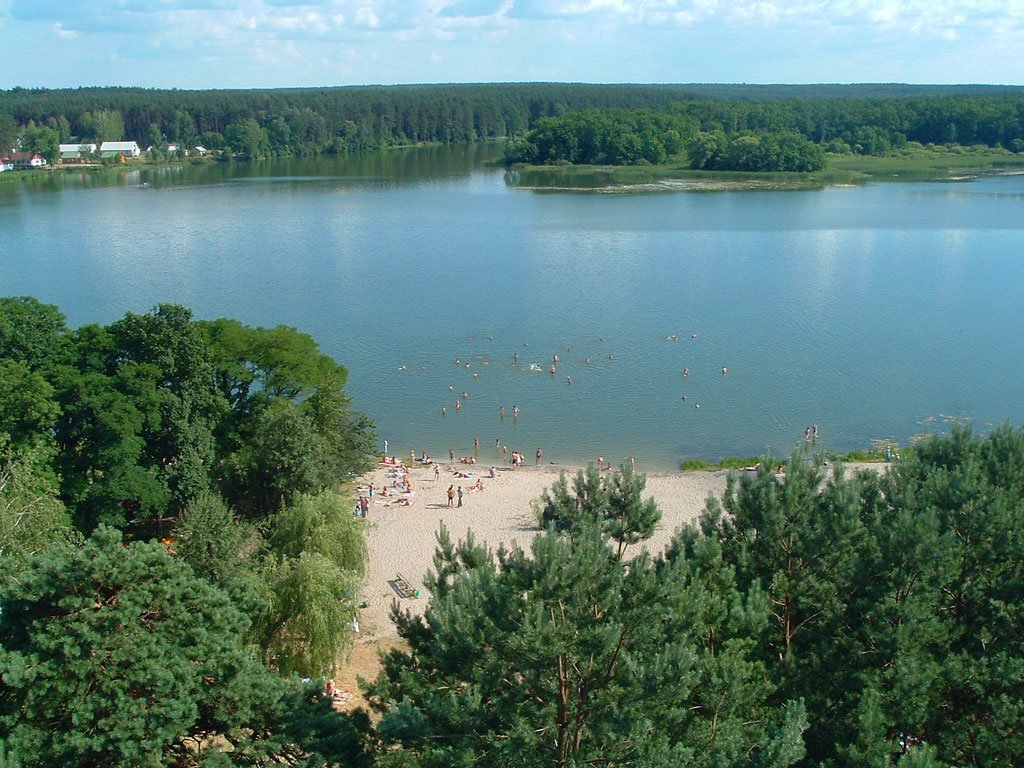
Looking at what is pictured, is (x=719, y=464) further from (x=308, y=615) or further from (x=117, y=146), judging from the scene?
(x=117, y=146)

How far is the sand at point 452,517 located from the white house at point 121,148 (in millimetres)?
93344

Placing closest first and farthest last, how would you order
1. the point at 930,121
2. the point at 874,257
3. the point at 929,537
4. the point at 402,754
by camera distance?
the point at 402,754 → the point at 929,537 → the point at 874,257 → the point at 930,121

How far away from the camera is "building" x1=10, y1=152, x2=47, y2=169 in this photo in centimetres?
9550

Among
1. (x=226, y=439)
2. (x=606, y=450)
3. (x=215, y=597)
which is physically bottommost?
(x=606, y=450)

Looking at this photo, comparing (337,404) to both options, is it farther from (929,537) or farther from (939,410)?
(939,410)

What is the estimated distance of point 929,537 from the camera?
9.30m

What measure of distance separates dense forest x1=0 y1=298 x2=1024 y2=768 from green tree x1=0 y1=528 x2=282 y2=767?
0.02 m

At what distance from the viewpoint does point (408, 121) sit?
4825 inches

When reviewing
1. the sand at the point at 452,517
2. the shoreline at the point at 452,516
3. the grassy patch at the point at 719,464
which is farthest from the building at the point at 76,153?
the grassy patch at the point at 719,464

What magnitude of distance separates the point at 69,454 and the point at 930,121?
10208cm

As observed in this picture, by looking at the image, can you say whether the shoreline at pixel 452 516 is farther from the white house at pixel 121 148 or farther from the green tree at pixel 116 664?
the white house at pixel 121 148

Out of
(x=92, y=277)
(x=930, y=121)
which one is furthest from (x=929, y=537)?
(x=930, y=121)

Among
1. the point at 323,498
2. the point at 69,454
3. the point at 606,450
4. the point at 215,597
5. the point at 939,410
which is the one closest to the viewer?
the point at 215,597

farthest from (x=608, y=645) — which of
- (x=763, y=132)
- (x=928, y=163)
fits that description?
(x=763, y=132)
